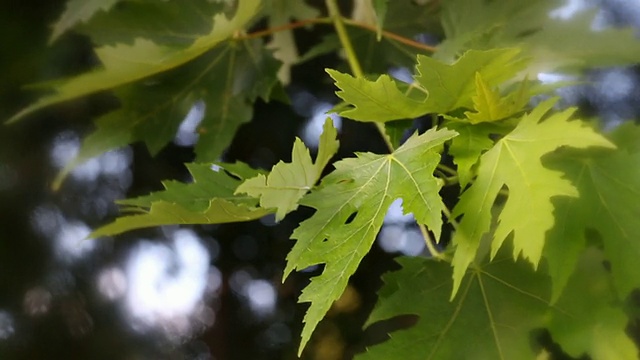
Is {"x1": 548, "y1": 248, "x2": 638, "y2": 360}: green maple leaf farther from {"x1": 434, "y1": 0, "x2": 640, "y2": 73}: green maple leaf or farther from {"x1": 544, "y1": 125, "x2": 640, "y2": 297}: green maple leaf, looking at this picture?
{"x1": 434, "y1": 0, "x2": 640, "y2": 73}: green maple leaf

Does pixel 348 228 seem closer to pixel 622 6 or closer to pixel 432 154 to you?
pixel 432 154

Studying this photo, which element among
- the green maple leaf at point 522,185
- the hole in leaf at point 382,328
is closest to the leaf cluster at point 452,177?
the green maple leaf at point 522,185

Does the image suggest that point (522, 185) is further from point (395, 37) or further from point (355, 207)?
point (395, 37)

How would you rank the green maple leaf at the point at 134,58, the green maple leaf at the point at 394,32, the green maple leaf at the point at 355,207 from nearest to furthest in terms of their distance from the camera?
1. the green maple leaf at the point at 355,207
2. the green maple leaf at the point at 134,58
3. the green maple leaf at the point at 394,32

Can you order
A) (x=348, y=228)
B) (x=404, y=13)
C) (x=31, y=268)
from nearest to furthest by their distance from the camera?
1. (x=348, y=228)
2. (x=404, y=13)
3. (x=31, y=268)

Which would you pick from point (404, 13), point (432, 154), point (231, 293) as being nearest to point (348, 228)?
point (432, 154)

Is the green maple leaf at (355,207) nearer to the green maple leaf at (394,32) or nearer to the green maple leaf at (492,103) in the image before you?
the green maple leaf at (492,103)
